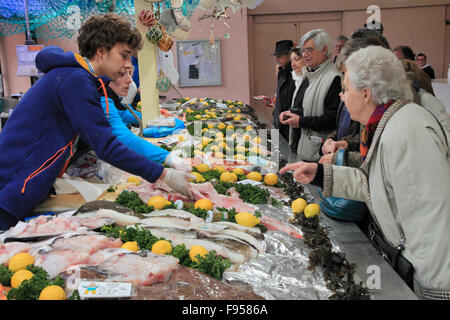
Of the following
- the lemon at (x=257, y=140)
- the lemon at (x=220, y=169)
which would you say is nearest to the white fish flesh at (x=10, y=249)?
the lemon at (x=220, y=169)

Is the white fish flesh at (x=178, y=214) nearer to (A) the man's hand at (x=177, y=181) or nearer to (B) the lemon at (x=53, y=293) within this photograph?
(A) the man's hand at (x=177, y=181)

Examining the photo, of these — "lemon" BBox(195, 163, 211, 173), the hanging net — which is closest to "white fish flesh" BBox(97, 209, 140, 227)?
"lemon" BBox(195, 163, 211, 173)

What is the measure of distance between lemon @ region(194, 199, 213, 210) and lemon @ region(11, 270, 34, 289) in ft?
3.02

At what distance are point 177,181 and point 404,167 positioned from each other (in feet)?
3.86

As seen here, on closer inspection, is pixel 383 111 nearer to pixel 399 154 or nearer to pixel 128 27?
pixel 399 154

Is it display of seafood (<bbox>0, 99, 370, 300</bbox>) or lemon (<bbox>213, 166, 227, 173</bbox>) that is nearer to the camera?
display of seafood (<bbox>0, 99, 370, 300</bbox>)

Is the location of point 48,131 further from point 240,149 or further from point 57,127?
point 240,149

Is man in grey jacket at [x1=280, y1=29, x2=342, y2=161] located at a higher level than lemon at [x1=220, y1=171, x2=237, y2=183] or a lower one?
higher

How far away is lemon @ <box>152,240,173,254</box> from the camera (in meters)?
1.60

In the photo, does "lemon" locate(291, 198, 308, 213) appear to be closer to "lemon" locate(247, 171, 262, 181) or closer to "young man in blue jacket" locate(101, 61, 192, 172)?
"lemon" locate(247, 171, 262, 181)

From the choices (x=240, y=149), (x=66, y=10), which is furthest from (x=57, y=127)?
(x=66, y=10)

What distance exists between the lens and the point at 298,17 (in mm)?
10852

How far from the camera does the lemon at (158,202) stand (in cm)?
213

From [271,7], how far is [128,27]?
9472 millimetres
